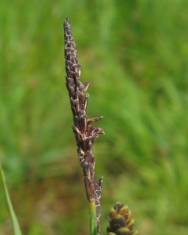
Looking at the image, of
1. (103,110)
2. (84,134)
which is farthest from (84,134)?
(103,110)

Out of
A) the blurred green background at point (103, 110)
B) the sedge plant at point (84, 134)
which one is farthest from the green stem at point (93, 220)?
the blurred green background at point (103, 110)

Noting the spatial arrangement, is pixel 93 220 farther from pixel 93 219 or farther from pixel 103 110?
pixel 103 110

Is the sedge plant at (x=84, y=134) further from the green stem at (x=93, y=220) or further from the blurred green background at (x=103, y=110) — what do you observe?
the blurred green background at (x=103, y=110)

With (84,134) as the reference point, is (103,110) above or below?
above

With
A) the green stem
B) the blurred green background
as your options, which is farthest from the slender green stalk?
the blurred green background

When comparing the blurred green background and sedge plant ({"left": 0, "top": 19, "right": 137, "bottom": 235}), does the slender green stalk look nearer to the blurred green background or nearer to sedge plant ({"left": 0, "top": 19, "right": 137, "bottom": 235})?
sedge plant ({"left": 0, "top": 19, "right": 137, "bottom": 235})

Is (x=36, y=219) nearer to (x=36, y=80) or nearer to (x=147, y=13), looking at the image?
(x=36, y=80)

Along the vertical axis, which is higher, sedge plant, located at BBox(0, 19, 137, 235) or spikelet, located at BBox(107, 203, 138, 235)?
sedge plant, located at BBox(0, 19, 137, 235)
